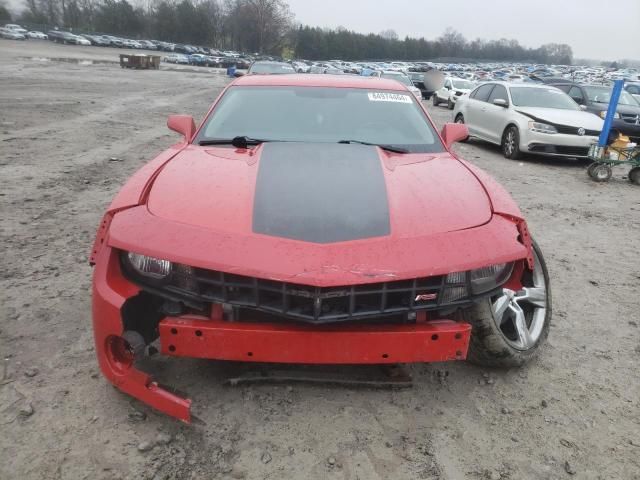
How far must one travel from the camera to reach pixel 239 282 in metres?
1.93

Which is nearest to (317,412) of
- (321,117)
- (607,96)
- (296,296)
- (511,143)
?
(296,296)

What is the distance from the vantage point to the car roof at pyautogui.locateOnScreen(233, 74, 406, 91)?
360 centimetres

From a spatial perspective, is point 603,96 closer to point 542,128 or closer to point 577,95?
point 577,95

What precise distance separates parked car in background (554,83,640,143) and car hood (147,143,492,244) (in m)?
11.2

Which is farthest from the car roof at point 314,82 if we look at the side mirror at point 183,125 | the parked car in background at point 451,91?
the parked car in background at point 451,91

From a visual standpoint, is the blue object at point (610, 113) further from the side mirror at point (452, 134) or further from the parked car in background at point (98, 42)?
the parked car in background at point (98, 42)

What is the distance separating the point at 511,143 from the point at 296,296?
884 centimetres

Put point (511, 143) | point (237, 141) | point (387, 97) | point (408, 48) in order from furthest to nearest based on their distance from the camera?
point (408, 48) < point (511, 143) < point (387, 97) < point (237, 141)

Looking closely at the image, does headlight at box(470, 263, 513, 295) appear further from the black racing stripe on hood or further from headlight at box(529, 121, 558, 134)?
headlight at box(529, 121, 558, 134)

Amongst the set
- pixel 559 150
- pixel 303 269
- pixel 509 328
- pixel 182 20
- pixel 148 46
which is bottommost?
pixel 559 150

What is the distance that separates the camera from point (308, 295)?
190 cm

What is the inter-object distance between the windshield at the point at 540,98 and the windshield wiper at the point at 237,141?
8304 millimetres

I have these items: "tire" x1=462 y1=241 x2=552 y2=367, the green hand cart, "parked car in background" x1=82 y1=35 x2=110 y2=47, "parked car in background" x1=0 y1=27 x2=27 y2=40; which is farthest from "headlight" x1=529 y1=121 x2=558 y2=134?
"parked car in background" x1=82 y1=35 x2=110 y2=47

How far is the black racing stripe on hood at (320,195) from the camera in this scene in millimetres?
2023
